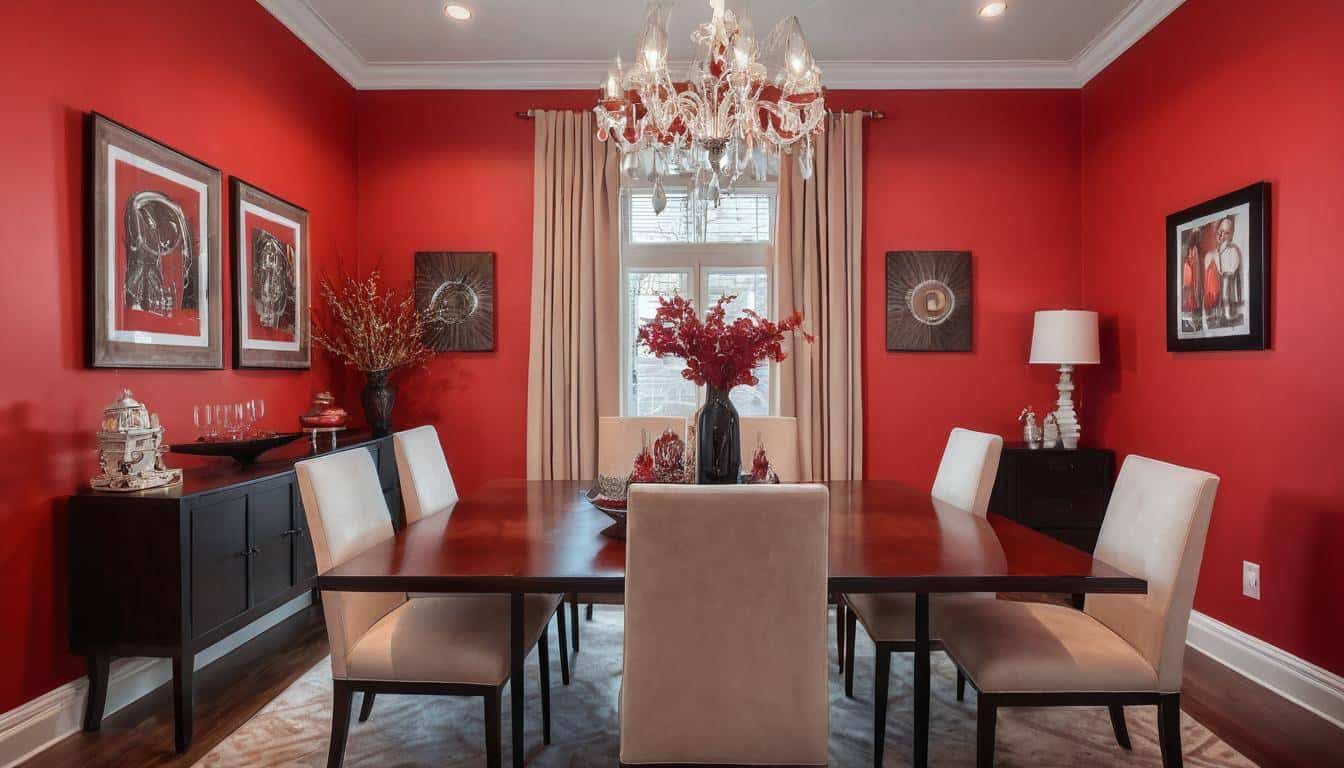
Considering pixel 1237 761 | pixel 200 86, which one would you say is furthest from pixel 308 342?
pixel 1237 761

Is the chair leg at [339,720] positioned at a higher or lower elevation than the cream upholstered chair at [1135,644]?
lower

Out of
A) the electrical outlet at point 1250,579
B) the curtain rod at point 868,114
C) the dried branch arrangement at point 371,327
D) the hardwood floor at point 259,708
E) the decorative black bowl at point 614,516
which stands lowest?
the hardwood floor at point 259,708

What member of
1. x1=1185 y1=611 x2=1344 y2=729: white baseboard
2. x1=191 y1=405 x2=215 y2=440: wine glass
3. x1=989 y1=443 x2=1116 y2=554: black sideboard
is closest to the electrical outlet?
x1=1185 y1=611 x2=1344 y2=729: white baseboard

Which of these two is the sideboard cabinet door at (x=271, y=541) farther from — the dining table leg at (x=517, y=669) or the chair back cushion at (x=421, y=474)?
the dining table leg at (x=517, y=669)

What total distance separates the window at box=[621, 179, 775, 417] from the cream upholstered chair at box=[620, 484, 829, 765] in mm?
2899

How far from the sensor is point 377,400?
149 inches

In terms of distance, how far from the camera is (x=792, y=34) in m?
2.28

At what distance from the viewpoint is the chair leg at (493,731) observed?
1.71m

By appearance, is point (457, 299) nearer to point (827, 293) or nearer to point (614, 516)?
point (827, 293)

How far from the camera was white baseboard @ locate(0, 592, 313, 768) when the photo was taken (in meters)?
2.07

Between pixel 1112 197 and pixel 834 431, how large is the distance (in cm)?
203

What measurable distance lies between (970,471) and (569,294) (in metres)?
2.56

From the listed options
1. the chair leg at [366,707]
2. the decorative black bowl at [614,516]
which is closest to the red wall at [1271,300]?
the decorative black bowl at [614,516]

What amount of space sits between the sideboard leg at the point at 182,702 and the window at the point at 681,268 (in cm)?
255
